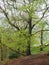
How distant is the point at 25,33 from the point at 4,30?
165cm

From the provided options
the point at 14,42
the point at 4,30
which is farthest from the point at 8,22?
the point at 14,42

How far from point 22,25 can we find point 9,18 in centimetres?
111

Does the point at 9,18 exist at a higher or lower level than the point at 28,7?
lower

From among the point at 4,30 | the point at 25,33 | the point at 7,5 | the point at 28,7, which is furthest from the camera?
the point at 7,5

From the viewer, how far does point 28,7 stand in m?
11.4

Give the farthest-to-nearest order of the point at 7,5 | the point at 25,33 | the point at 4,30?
the point at 7,5 < the point at 4,30 < the point at 25,33

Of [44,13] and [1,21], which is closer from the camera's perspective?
[44,13]

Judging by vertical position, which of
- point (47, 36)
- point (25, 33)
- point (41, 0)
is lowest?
point (47, 36)

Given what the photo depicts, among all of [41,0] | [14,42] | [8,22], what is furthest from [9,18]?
[41,0]

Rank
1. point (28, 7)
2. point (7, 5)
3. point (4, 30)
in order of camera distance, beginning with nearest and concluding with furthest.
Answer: point (28, 7) → point (4, 30) → point (7, 5)

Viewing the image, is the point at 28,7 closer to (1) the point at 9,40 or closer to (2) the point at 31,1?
(2) the point at 31,1

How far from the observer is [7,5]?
1392 cm

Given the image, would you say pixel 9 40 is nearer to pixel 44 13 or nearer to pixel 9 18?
pixel 9 18

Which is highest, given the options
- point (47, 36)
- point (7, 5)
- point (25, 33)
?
point (7, 5)
